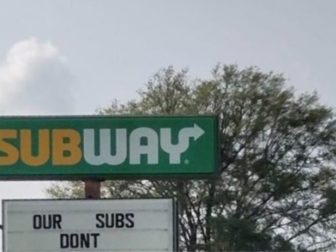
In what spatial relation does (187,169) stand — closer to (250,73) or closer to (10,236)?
(10,236)

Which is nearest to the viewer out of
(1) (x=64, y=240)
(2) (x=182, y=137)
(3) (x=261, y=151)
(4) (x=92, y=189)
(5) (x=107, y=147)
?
(2) (x=182, y=137)

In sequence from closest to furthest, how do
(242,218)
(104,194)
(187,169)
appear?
(187,169), (104,194), (242,218)

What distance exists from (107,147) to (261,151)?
114 feet

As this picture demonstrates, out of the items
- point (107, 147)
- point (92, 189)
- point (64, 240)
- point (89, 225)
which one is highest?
point (107, 147)

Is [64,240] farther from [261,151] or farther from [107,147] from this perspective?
[261,151]

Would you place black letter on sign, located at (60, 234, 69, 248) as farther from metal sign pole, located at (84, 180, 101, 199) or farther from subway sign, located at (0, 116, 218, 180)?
subway sign, located at (0, 116, 218, 180)

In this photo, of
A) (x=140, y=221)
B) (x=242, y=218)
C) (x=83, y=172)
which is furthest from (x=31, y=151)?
(x=242, y=218)

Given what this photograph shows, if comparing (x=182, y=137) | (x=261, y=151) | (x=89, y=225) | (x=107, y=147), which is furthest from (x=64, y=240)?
(x=261, y=151)

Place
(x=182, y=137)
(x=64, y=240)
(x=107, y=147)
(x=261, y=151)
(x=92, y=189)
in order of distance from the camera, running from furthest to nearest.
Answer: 1. (x=261, y=151)
2. (x=92, y=189)
3. (x=64, y=240)
4. (x=107, y=147)
5. (x=182, y=137)

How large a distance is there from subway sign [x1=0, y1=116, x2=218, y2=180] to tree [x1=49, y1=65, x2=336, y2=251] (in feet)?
107

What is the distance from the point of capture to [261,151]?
5094 cm

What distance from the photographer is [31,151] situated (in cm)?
1639

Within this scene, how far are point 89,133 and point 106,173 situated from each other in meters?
A: 0.61

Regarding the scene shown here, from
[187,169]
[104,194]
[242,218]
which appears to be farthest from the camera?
[242,218]
